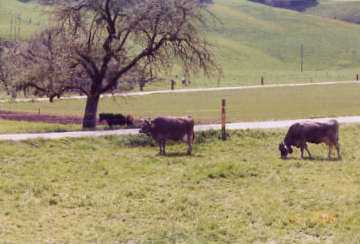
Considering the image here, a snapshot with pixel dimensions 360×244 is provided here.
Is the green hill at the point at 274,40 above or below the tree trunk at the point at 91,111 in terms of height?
above

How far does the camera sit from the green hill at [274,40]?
13225cm

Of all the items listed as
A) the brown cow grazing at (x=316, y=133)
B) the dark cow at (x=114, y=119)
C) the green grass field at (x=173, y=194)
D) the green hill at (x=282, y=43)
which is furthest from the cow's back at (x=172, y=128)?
the green hill at (x=282, y=43)

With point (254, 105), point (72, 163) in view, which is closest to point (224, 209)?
point (72, 163)

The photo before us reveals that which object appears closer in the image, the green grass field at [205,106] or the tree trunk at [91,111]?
the tree trunk at [91,111]

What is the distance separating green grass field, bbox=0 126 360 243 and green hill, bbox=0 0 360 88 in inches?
3395

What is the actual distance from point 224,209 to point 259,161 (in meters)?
5.64

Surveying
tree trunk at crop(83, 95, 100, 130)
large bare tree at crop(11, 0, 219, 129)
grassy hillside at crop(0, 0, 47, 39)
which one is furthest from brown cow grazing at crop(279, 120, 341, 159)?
grassy hillside at crop(0, 0, 47, 39)

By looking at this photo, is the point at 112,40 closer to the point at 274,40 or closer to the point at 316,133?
the point at 316,133

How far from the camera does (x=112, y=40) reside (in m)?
27.5

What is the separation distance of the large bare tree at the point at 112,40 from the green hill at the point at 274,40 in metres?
77.0

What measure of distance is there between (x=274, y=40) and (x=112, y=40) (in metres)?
137

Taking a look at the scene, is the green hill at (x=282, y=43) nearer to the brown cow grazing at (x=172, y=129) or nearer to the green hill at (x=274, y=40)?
the green hill at (x=274, y=40)

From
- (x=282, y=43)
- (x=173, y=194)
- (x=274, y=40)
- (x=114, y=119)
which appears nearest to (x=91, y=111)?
(x=114, y=119)

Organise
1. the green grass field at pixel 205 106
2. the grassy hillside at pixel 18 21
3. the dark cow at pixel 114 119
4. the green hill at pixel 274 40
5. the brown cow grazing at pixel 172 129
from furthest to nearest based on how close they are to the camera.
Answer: the grassy hillside at pixel 18 21
the green hill at pixel 274 40
the green grass field at pixel 205 106
the dark cow at pixel 114 119
the brown cow grazing at pixel 172 129
